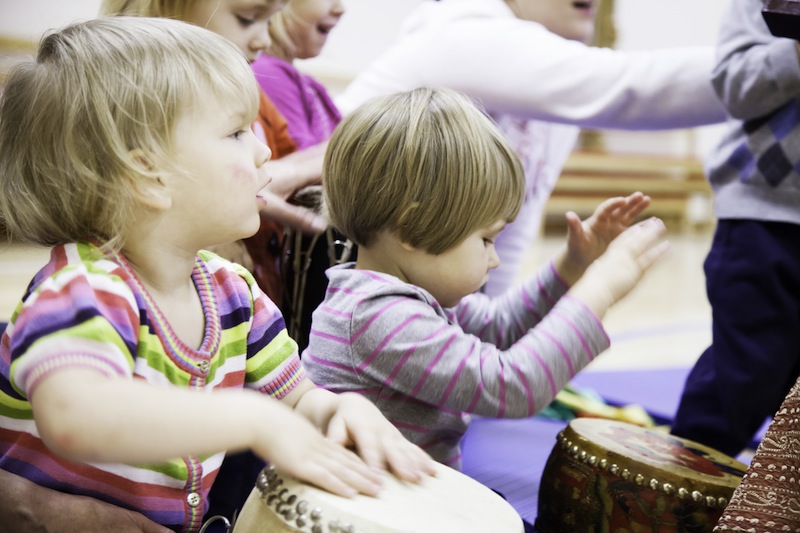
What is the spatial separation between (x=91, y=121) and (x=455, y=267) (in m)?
0.52

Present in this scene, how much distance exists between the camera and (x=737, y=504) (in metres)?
0.85

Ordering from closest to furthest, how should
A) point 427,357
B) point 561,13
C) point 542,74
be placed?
point 427,357 → point 542,74 → point 561,13

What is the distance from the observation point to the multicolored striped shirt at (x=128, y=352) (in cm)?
71

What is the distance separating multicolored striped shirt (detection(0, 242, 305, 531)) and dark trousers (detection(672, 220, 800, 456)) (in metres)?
0.81

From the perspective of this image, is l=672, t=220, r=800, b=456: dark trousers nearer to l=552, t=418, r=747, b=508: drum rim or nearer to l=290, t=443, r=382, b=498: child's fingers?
l=552, t=418, r=747, b=508: drum rim

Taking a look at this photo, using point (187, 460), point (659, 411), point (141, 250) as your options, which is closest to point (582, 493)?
point (187, 460)

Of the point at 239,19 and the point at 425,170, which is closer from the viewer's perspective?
the point at 425,170

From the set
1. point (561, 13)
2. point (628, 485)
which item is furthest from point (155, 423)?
point (561, 13)

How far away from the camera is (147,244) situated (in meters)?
0.83

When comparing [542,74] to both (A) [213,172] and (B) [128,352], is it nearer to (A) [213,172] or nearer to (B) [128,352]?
(A) [213,172]

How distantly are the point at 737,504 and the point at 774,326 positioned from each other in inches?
25.2

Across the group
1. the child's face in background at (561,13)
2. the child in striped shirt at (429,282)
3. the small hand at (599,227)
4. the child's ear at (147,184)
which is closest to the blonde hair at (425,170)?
the child in striped shirt at (429,282)

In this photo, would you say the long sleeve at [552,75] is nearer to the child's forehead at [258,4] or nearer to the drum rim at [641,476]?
the child's forehead at [258,4]

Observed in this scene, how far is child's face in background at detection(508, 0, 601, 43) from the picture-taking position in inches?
69.0
